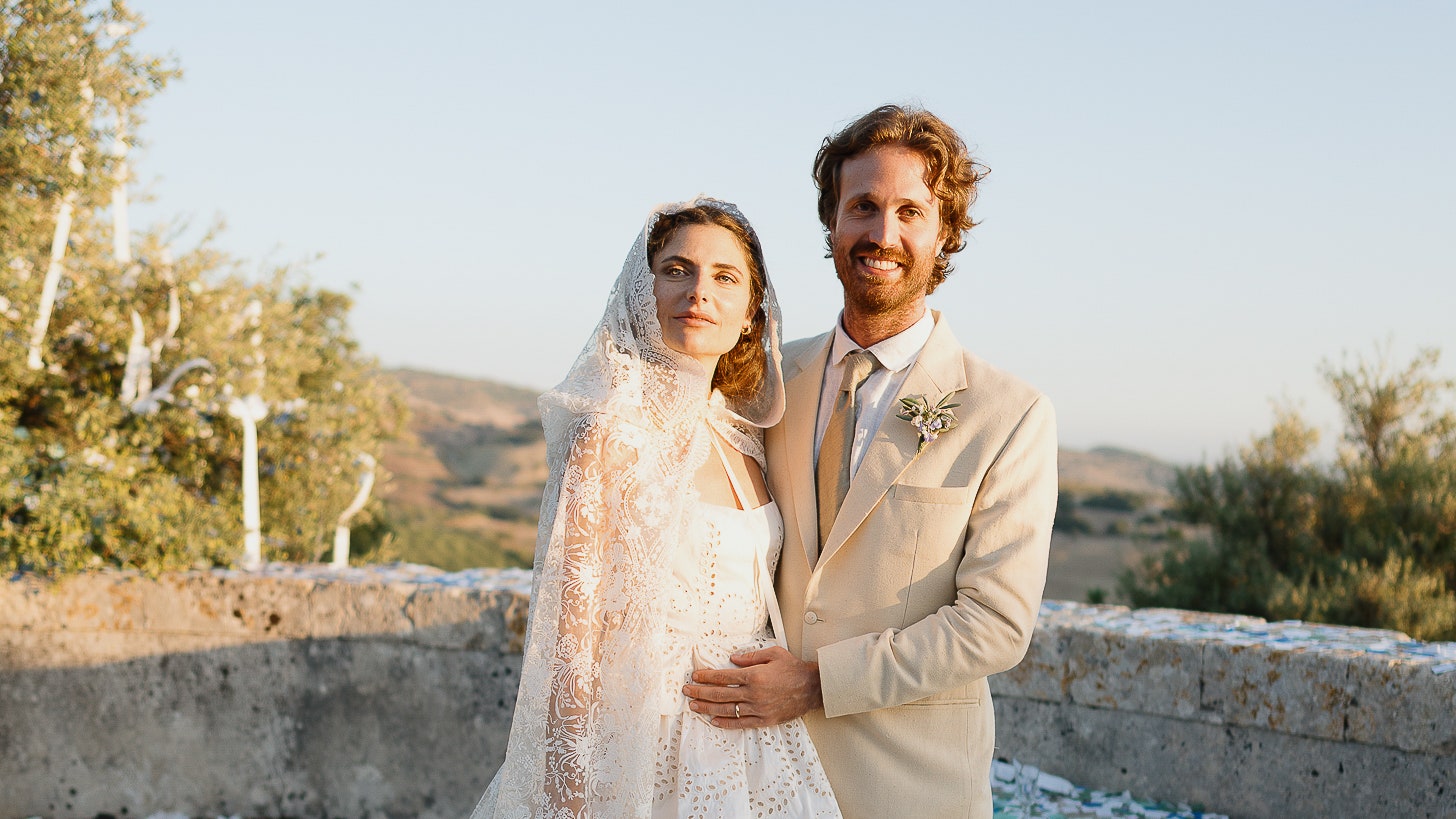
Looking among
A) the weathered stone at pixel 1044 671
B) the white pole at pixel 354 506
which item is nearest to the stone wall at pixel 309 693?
the weathered stone at pixel 1044 671

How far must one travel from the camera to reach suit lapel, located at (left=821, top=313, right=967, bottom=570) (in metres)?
2.76

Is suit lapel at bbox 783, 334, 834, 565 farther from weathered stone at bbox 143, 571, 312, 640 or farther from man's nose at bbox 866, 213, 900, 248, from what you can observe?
weathered stone at bbox 143, 571, 312, 640

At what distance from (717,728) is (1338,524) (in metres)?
10.5

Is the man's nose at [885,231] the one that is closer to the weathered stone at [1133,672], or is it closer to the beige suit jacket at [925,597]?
the beige suit jacket at [925,597]

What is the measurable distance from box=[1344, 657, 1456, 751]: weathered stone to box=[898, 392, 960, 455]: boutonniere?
193cm

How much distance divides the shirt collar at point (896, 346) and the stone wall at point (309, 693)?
5.87 feet

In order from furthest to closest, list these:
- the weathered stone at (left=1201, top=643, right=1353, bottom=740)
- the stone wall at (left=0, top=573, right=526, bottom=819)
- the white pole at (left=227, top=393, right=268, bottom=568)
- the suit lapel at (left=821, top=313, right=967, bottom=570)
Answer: the white pole at (left=227, top=393, right=268, bottom=568)
the stone wall at (left=0, top=573, right=526, bottom=819)
the weathered stone at (left=1201, top=643, right=1353, bottom=740)
the suit lapel at (left=821, top=313, right=967, bottom=570)

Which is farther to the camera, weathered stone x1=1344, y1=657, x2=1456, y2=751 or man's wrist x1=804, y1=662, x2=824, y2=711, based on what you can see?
weathered stone x1=1344, y1=657, x2=1456, y2=751

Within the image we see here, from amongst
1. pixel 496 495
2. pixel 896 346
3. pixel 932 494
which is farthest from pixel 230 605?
pixel 496 495

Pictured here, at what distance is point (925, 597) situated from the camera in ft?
8.98

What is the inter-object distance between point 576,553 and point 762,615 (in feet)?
1.73

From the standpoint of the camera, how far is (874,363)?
3029 mm

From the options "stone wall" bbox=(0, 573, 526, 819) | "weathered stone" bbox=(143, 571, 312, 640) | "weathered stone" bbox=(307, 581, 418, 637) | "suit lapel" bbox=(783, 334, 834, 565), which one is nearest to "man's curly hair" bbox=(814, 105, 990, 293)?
"suit lapel" bbox=(783, 334, 834, 565)

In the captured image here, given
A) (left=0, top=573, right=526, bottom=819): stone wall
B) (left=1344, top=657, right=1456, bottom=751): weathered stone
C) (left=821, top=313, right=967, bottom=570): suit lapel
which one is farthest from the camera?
(left=0, top=573, right=526, bottom=819): stone wall
